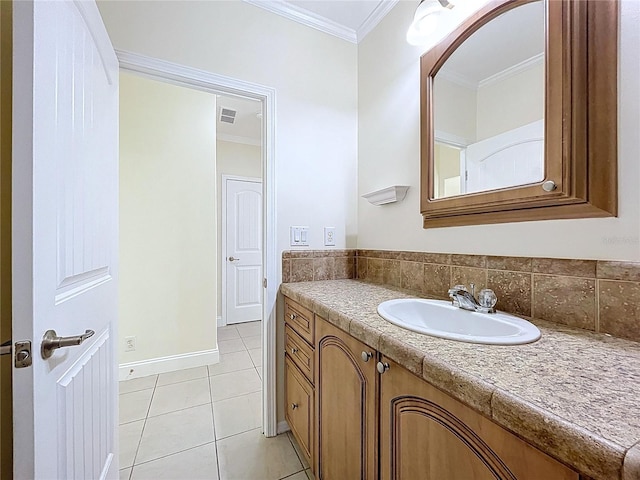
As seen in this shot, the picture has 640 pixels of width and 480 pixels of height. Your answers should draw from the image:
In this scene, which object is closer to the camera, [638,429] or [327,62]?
[638,429]

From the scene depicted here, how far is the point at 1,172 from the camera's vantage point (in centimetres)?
67

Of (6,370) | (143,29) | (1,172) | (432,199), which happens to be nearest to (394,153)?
(432,199)

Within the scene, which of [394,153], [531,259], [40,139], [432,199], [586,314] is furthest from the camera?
[394,153]

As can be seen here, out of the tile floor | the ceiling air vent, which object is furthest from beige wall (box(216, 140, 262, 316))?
the tile floor

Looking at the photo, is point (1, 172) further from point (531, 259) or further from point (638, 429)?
point (531, 259)

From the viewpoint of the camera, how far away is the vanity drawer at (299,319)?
1.25m

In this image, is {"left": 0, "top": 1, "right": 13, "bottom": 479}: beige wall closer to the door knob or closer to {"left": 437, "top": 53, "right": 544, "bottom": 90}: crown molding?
the door knob

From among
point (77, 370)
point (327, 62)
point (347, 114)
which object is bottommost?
point (77, 370)

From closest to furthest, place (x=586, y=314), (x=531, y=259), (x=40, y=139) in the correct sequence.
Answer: (x=40, y=139) < (x=586, y=314) < (x=531, y=259)

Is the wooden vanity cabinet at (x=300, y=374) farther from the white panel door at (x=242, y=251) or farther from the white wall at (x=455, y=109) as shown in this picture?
the white panel door at (x=242, y=251)

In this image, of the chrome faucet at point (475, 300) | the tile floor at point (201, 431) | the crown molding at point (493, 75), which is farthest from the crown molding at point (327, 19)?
the tile floor at point (201, 431)

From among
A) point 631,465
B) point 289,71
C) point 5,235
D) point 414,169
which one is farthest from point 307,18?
point 631,465

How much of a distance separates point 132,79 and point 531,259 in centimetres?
296

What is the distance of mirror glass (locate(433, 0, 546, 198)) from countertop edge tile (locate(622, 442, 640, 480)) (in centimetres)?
81
